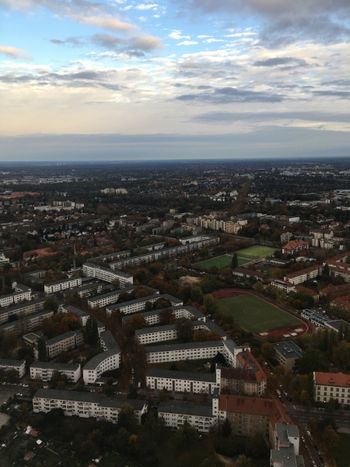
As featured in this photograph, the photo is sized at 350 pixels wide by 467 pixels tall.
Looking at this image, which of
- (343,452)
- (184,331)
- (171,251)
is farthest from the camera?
(171,251)

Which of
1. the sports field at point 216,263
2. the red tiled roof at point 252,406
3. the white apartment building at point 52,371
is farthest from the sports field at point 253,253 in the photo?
the red tiled roof at point 252,406

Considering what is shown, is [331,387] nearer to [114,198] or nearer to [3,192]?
[114,198]

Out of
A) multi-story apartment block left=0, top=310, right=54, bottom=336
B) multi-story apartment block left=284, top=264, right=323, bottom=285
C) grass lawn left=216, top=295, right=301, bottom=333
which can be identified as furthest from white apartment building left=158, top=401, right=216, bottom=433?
multi-story apartment block left=284, top=264, right=323, bottom=285

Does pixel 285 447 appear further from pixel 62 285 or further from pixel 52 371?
pixel 62 285

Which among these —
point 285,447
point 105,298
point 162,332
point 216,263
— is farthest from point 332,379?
point 216,263

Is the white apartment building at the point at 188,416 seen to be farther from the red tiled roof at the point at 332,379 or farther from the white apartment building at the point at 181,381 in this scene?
the red tiled roof at the point at 332,379

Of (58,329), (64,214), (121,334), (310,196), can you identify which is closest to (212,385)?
(121,334)

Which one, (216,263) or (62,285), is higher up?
(62,285)
